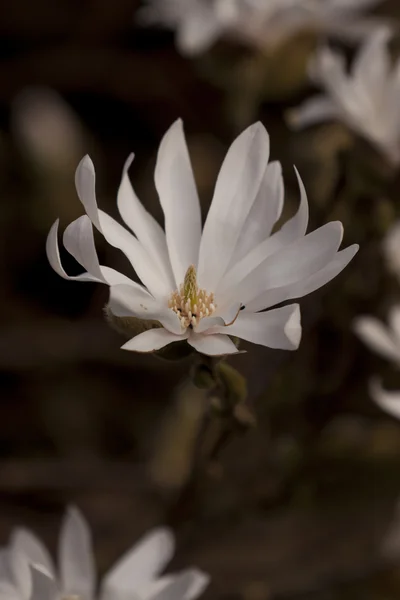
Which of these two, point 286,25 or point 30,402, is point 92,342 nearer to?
point 30,402

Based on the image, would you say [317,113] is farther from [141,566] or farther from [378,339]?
[141,566]

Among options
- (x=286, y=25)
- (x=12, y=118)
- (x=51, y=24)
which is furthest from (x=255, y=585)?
(x=51, y=24)

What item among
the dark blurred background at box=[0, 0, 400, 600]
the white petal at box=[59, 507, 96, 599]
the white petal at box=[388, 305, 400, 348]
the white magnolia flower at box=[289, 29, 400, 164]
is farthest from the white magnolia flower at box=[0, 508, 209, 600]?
the white magnolia flower at box=[289, 29, 400, 164]

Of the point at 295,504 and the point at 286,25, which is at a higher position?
the point at 286,25

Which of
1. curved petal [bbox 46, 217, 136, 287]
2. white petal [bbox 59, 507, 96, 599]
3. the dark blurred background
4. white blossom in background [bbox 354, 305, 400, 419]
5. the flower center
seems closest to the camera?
curved petal [bbox 46, 217, 136, 287]

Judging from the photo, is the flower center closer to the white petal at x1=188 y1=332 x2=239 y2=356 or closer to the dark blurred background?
the white petal at x1=188 y1=332 x2=239 y2=356

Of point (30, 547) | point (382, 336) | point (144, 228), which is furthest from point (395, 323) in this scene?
point (30, 547)

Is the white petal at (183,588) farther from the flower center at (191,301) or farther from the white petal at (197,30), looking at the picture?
the white petal at (197,30)
